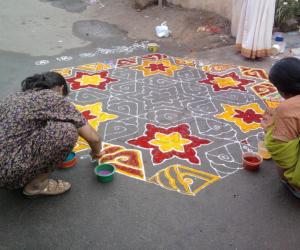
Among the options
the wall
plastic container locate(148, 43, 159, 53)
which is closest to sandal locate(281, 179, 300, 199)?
plastic container locate(148, 43, 159, 53)

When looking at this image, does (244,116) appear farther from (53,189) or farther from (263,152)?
(53,189)

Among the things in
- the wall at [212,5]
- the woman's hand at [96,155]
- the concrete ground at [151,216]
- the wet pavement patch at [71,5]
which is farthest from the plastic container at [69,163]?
the wet pavement patch at [71,5]

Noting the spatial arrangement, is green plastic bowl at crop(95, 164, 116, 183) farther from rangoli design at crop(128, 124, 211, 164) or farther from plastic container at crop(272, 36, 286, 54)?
plastic container at crop(272, 36, 286, 54)

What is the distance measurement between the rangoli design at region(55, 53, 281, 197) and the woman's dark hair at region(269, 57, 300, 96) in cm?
92

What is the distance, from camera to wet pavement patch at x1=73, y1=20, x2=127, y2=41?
7082mm

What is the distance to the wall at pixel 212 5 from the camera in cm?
705

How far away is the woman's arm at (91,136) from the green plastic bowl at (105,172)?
0.47 ft

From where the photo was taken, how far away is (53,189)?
2.83m

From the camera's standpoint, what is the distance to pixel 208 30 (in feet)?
22.3

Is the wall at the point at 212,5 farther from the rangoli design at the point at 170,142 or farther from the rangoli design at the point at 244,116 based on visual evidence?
the rangoli design at the point at 170,142

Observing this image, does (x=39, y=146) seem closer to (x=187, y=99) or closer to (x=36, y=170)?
(x=36, y=170)

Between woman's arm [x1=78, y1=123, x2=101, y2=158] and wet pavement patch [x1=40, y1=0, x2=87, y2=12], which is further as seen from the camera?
wet pavement patch [x1=40, y1=0, x2=87, y2=12]

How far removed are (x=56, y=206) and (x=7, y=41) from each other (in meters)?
5.12

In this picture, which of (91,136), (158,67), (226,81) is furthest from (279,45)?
(91,136)
